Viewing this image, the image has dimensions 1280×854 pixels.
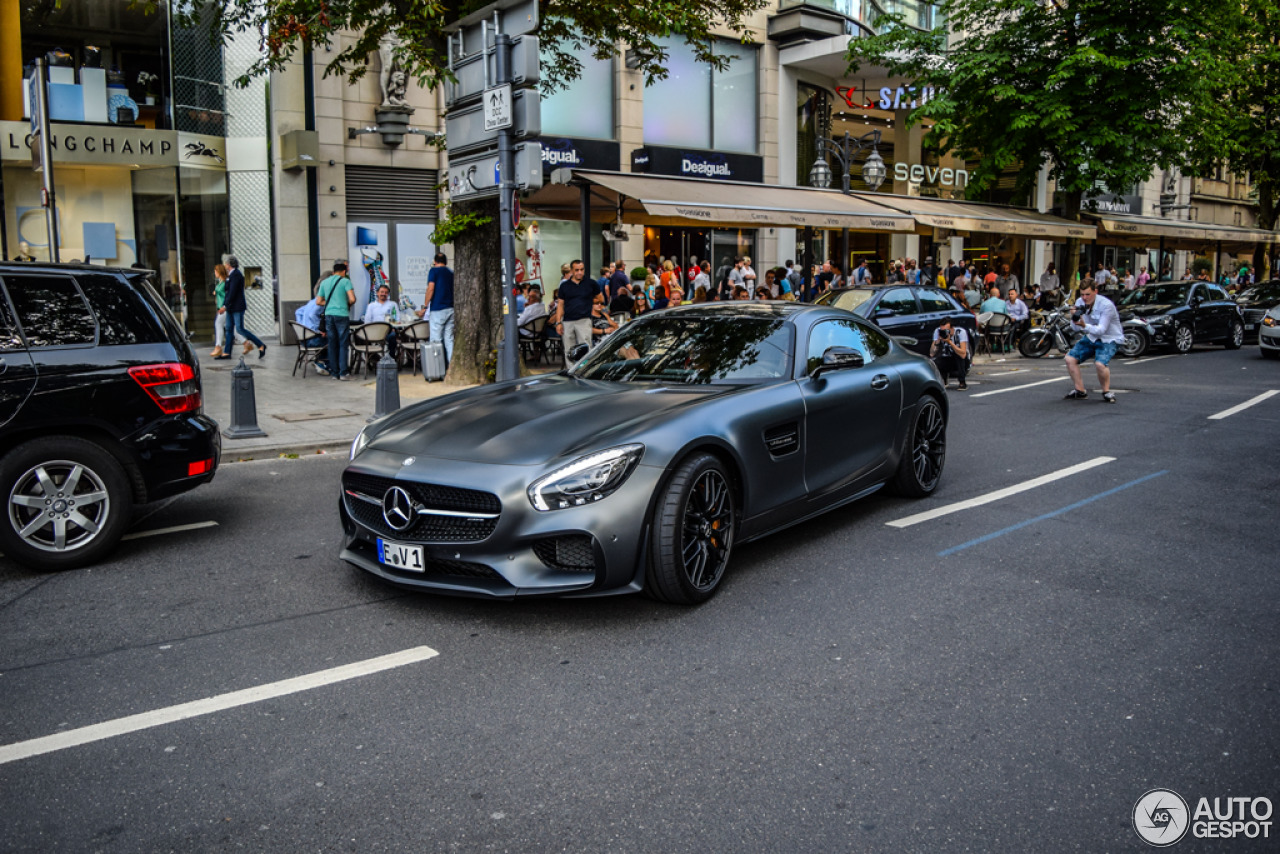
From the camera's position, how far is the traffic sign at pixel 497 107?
992cm

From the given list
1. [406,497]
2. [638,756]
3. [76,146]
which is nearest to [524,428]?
[406,497]

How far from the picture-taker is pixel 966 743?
3.43m

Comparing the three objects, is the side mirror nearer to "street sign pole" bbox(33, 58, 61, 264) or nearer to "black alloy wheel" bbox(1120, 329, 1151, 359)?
"street sign pole" bbox(33, 58, 61, 264)

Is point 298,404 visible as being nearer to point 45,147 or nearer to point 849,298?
point 45,147

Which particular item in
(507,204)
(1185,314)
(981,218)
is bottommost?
(1185,314)

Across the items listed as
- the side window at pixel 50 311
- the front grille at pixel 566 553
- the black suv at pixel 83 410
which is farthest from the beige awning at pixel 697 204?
the front grille at pixel 566 553

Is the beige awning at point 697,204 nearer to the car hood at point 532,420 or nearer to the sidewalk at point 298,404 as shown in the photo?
the sidewalk at point 298,404

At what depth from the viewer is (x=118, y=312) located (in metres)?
5.76

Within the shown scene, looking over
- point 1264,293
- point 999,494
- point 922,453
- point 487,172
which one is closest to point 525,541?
point 922,453

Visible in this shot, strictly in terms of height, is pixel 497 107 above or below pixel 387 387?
above

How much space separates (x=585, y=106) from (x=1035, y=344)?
38.2 feet

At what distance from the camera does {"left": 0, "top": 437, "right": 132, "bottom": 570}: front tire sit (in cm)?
532

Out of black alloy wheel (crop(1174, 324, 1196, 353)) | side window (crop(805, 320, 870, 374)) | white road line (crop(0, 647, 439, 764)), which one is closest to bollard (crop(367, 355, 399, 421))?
side window (crop(805, 320, 870, 374))

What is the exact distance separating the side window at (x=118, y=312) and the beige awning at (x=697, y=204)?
871 centimetres
